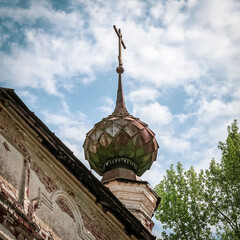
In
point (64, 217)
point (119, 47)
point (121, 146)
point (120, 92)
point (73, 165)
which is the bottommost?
point (64, 217)

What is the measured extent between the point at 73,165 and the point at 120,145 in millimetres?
4470

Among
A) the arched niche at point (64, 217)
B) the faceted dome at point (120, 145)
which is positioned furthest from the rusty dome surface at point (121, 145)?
the arched niche at point (64, 217)

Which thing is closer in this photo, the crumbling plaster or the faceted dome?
the crumbling plaster

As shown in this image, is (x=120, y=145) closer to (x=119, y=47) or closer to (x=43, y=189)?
(x=119, y=47)

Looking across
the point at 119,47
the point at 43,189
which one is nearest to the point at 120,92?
the point at 119,47

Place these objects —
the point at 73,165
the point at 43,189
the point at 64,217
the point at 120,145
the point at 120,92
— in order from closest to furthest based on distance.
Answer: the point at 43,189, the point at 64,217, the point at 73,165, the point at 120,145, the point at 120,92

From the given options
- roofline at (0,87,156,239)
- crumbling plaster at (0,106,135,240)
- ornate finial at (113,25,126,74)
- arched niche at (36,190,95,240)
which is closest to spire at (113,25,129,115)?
ornate finial at (113,25,126,74)

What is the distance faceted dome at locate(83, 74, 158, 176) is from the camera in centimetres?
1282

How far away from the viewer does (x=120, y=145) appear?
12812mm

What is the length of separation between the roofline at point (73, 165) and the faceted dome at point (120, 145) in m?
3.27

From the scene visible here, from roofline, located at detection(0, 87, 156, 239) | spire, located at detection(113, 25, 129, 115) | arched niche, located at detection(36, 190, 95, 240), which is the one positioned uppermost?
spire, located at detection(113, 25, 129, 115)

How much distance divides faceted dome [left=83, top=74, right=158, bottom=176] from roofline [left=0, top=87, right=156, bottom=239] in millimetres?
3273

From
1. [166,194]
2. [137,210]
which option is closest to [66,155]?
[137,210]

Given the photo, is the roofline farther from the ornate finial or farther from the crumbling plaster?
the ornate finial
